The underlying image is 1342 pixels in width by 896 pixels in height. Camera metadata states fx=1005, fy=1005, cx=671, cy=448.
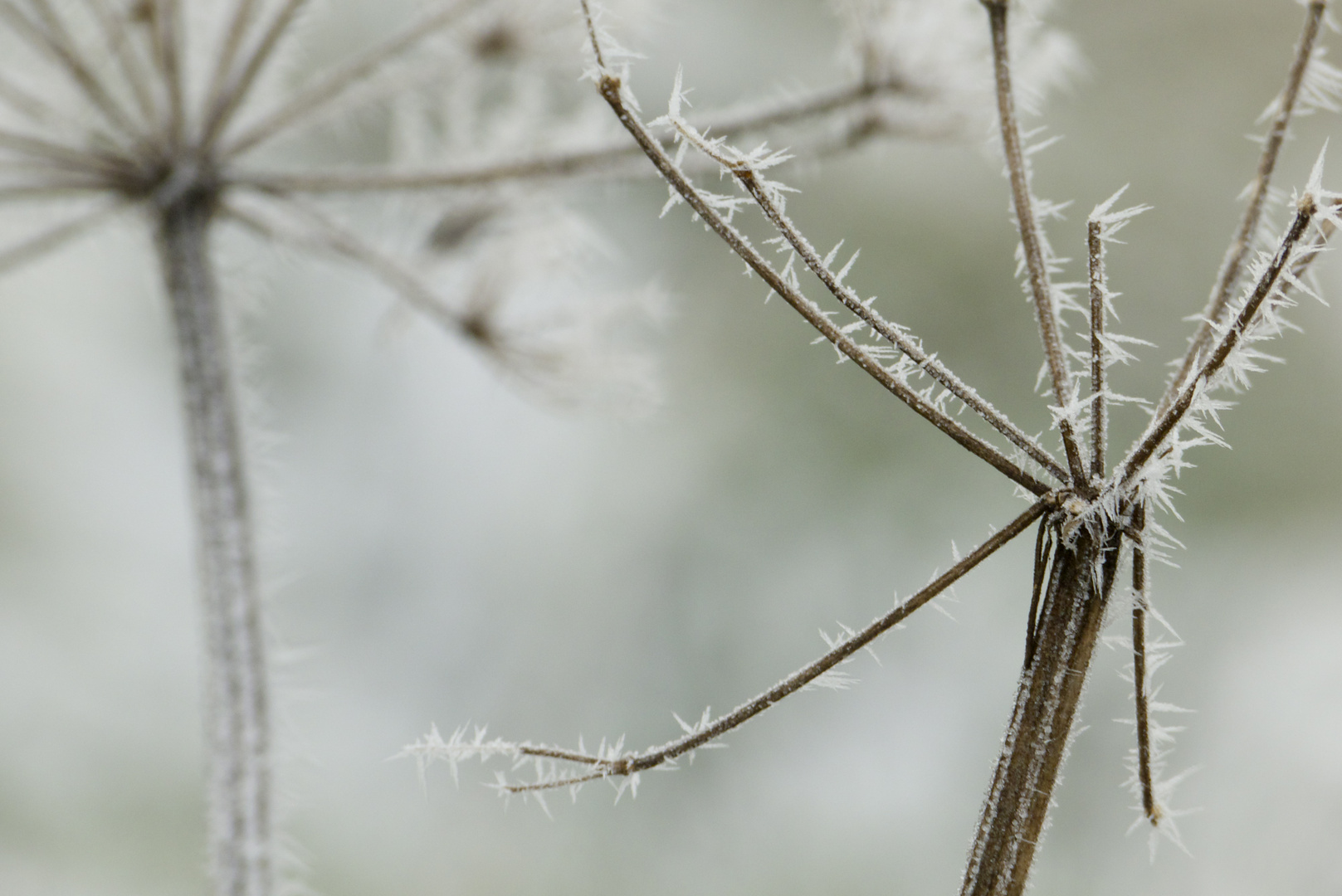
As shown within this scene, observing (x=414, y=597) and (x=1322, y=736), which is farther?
(x=414, y=597)

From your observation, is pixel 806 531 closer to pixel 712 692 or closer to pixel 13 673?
pixel 712 692

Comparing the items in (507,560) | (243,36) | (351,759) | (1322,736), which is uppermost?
(507,560)

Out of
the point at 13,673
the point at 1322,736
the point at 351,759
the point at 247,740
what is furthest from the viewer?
the point at 351,759

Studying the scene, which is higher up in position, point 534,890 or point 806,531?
point 806,531

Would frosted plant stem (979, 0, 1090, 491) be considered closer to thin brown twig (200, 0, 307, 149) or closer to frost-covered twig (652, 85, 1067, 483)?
frost-covered twig (652, 85, 1067, 483)

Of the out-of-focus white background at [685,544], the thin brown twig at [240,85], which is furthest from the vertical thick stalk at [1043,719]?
the out-of-focus white background at [685,544]

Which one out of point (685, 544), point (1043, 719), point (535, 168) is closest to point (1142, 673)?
point (1043, 719)

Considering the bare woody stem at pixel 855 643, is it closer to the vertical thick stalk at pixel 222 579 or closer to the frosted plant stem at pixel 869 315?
the frosted plant stem at pixel 869 315

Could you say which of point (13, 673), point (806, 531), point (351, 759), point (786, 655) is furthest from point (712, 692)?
point (13, 673)

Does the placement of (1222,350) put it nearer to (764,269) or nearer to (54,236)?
(764,269)
